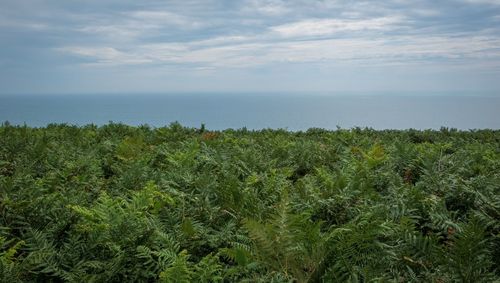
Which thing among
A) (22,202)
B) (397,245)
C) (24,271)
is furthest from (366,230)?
(22,202)

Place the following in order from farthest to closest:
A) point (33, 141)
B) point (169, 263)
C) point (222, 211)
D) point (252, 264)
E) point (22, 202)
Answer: point (33, 141) → point (222, 211) → point (22, 202) → point (169, 263) → point (252, 264)

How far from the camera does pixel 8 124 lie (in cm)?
1065

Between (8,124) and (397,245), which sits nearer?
(397,245)

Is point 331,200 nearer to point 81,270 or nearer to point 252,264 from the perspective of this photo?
point 252,264

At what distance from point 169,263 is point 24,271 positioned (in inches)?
36.8

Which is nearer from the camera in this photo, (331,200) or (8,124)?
(331,200)

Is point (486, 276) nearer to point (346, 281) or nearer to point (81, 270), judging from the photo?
point (346, 281)

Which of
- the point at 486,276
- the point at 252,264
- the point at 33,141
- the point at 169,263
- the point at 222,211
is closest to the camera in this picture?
the point at 486,276

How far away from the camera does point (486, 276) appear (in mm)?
2441

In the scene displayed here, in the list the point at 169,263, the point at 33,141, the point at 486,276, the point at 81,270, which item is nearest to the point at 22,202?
the point at 81,270

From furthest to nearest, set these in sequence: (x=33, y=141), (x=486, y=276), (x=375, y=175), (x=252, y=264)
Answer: (x=33, y=141)
(x=375, y=175)
(x=252, y=264)
(x=486, y=276)

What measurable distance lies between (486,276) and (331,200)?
4.85ft

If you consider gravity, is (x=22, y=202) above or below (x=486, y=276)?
above

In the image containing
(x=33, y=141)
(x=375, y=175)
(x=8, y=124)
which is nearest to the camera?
(x=375, y=175)
